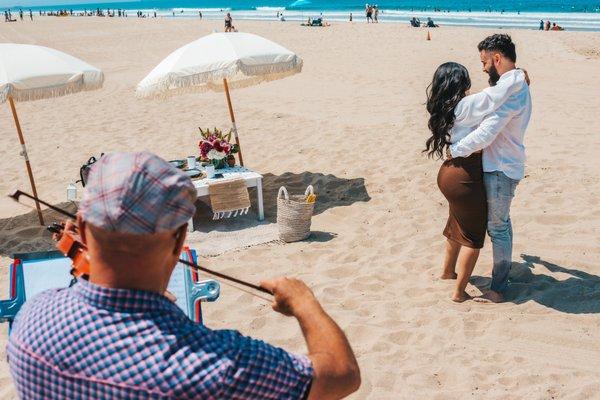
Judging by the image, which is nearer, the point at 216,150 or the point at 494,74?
the point at 494,74

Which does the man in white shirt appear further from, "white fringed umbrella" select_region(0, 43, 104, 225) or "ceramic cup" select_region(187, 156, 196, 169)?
"white fringed umbrella" select_region(0, 43, 104, 225)

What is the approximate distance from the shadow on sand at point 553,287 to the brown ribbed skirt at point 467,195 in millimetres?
636

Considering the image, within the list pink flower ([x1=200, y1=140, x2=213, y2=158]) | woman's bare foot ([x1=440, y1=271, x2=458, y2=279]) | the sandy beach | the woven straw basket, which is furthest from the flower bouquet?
woman's bare foot ([x1=440, y1=271, x2=458, y2=279])

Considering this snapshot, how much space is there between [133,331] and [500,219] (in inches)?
142

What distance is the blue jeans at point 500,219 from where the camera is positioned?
4414 millimetres

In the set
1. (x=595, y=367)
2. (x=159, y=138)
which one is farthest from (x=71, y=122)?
(x=595, y=367)

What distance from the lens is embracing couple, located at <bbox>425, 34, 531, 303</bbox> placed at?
13.9 ft

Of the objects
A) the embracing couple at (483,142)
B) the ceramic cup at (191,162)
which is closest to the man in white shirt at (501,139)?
the embracing couple at (483,142)

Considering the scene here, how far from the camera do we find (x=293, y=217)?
19.6 feet

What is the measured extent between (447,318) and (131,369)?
347 cm

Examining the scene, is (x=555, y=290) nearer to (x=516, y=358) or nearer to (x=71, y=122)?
(x=516, y=358)

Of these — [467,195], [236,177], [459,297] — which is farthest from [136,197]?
[236,177]

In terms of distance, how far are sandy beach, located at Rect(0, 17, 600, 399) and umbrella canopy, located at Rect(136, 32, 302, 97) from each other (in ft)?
5.13

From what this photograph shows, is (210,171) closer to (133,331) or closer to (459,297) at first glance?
(459,297)
